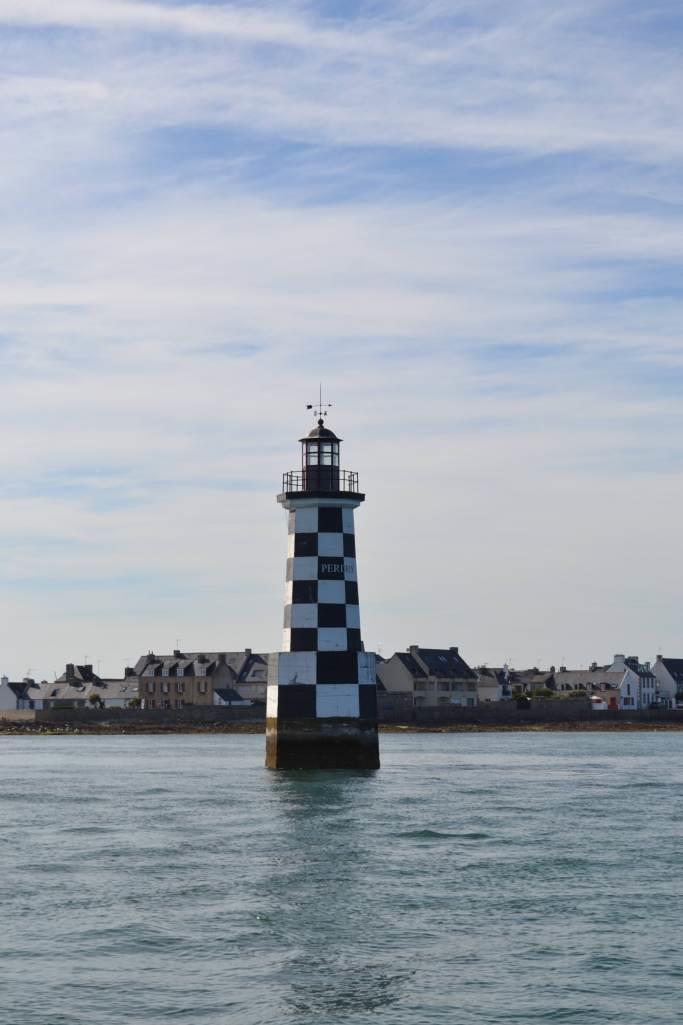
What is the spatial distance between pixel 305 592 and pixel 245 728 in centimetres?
6777

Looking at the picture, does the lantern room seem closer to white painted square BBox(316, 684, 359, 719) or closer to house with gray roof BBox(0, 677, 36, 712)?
white painted square BBox(316, 684, 359, 719)

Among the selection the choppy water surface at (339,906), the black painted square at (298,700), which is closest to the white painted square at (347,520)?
the black painted square at (298,700)

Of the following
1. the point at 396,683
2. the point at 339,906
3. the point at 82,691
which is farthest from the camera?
the point at 82,691

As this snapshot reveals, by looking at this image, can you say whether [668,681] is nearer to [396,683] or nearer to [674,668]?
[674,668]

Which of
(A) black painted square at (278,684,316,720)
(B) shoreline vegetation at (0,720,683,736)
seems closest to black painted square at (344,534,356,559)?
(A) black painted square at (278,684,316,720)

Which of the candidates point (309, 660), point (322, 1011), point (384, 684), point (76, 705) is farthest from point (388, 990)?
point (76, 705)

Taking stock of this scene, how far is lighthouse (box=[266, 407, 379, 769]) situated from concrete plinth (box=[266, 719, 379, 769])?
0.03m

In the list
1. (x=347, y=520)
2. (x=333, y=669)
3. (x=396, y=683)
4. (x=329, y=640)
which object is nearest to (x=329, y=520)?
(x=347, y=520)

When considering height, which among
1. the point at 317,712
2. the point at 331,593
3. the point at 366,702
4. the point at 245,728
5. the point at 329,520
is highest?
the point at 329,520

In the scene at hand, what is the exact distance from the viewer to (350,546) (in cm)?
3975

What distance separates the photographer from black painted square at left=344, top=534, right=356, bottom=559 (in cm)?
3962

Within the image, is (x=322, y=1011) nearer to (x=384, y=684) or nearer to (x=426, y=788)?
(x=426, y=788)

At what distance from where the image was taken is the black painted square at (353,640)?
38812mm

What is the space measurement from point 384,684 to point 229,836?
103106 millimetres
